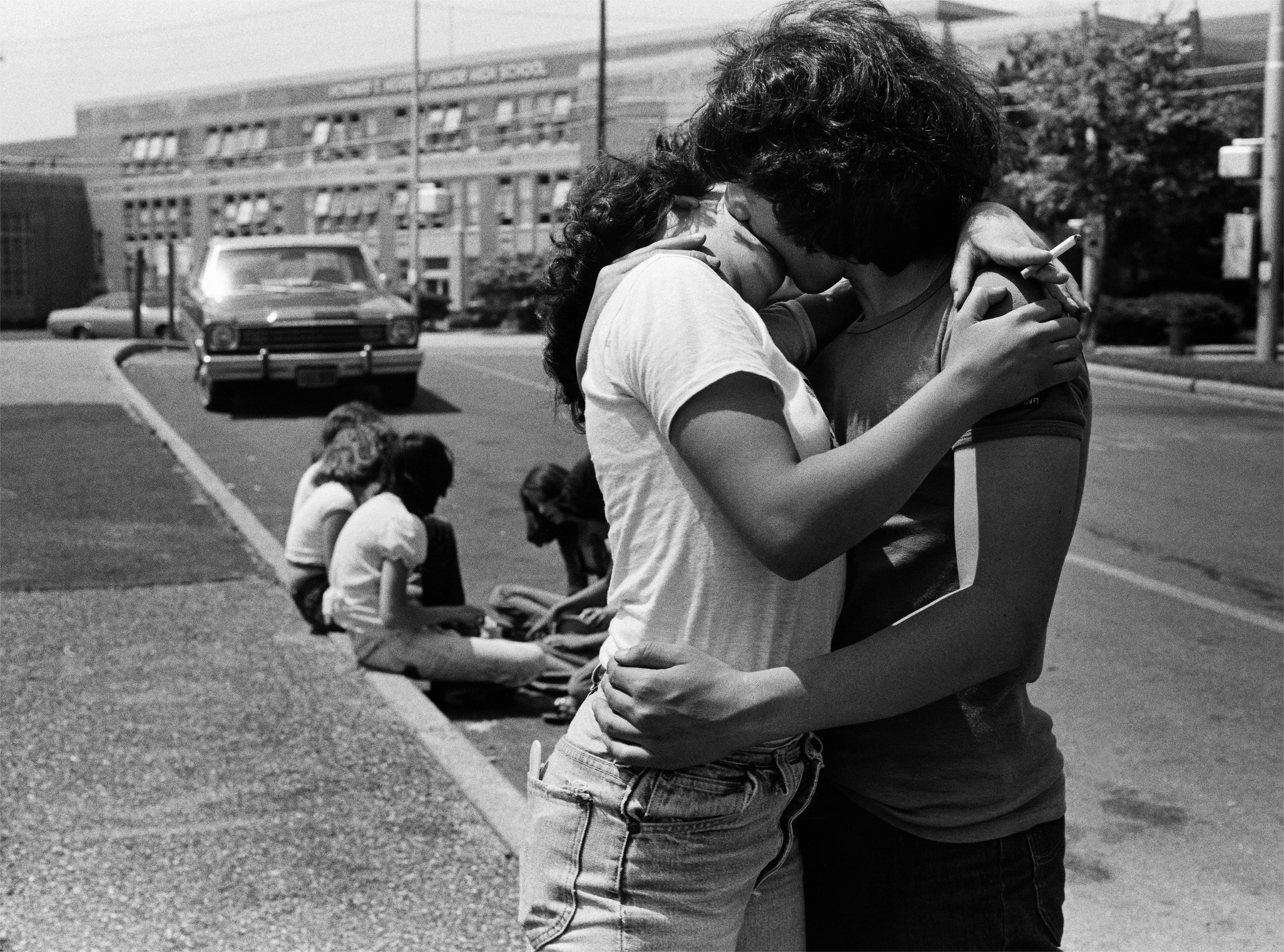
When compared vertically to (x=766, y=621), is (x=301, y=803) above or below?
below

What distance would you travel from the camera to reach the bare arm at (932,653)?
1.82m

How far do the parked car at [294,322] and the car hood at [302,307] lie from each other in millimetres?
11

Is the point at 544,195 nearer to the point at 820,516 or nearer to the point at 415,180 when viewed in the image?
the point at 415,180

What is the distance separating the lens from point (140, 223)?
98.2m

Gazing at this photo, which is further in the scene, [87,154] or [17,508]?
[87,154]

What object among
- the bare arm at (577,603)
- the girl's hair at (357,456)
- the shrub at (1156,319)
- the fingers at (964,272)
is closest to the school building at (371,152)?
the shrub at (1156,319)

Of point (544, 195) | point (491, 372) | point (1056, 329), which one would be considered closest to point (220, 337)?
point (491, 372)

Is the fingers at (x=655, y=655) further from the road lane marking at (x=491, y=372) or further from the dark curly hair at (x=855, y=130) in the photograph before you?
the road lane marking at (x=491, y=372)

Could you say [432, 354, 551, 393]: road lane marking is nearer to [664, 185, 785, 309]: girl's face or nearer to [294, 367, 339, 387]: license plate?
[294, 367, 339, 387]: license plate

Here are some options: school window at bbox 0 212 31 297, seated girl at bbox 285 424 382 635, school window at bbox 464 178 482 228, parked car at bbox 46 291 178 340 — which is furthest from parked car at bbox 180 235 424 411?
school window at bbox 0 212 31 297

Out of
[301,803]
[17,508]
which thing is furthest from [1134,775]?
[17,508]

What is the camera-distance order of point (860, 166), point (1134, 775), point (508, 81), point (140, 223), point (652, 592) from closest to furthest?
point (860, 166)
point (652, 592)
point (1134, 775)
point (508, 81)
point (140, 223)

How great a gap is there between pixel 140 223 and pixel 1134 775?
327ft

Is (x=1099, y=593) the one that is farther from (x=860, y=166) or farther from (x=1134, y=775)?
(x=860, y=166)
